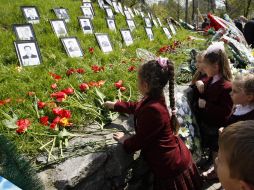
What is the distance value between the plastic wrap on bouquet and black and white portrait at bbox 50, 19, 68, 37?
2635mm

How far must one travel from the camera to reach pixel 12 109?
3.12 metres

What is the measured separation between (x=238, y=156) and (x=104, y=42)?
4908 millimetres

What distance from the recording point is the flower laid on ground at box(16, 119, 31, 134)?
274 centimetres

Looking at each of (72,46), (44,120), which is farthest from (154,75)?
(72,46)

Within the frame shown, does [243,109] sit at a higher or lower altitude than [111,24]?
lower

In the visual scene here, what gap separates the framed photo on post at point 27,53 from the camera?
4.48 m

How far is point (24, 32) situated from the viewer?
5344 millimetres

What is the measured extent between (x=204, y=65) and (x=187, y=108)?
0.56 meters

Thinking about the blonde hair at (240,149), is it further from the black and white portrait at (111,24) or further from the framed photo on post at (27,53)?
the black and white portrait at (111,24)

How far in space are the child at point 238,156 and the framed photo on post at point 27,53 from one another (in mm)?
3468

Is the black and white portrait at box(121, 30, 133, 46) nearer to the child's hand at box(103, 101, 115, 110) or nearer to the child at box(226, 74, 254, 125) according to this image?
the child's hand at box(103, 101, 115, 110)

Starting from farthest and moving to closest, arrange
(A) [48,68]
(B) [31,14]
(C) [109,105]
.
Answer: (B) [31,14], (A) [48,68], (C) [109,105]

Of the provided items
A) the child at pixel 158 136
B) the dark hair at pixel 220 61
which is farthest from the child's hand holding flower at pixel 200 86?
the child at pixel 158 136

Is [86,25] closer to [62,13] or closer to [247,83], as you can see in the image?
[62,13]
